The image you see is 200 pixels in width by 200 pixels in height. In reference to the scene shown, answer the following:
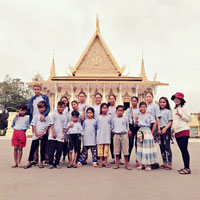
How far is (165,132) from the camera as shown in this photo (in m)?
4.14

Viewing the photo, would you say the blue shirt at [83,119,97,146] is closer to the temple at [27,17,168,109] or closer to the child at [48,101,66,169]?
the child at [48,101,66,169]

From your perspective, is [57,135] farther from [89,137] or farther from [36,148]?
[89,137]

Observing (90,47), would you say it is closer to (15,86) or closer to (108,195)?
(15,86)

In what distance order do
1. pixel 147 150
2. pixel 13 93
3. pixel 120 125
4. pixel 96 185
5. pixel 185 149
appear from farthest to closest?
pixel 13 93 → pixel 120 125 → pixel 147 150 → pixel 185 149 → pixel 96 185

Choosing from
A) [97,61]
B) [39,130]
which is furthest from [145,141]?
[97,61]

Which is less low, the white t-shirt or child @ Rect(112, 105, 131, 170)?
the white t-shirt

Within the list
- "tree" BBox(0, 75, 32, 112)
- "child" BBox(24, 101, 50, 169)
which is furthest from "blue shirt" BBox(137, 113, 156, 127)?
"tree" BBox(0, 75, 32, 112)

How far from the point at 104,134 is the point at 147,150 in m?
0.92

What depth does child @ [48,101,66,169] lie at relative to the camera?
407cm

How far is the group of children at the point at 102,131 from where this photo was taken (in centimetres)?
400

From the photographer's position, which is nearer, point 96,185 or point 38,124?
point 96,185

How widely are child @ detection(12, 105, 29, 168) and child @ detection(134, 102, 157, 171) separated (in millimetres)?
2375

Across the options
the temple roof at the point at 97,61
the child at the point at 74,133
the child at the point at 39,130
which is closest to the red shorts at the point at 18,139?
the child at the point at 39,130

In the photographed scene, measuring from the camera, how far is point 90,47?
874 inches
